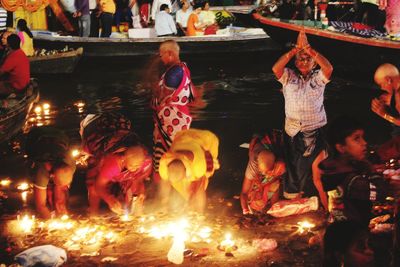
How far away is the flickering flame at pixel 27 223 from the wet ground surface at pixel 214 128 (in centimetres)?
13

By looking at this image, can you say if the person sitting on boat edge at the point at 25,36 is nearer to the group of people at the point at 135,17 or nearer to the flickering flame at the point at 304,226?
the group of people at the point at 135,17

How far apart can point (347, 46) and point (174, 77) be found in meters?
9.10

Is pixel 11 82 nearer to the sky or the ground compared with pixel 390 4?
nearer to the ground

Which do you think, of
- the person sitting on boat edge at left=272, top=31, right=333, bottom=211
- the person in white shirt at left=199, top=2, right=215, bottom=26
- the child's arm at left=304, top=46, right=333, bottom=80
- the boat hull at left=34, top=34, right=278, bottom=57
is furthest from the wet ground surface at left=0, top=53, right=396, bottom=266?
the person in white shirt at left=199, top=2, right=215, bottom=26

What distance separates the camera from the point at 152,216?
5953 mm

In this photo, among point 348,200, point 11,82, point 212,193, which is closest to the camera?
point 348,200

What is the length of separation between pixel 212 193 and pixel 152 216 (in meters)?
1.28

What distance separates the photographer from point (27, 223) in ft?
19.2

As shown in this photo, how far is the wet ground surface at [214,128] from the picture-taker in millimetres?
5141

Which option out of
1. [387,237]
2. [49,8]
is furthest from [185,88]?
[49,8]

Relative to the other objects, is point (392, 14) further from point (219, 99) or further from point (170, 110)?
point (170, 110)

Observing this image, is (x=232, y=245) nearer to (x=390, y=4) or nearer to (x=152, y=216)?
(x=152, y=216)

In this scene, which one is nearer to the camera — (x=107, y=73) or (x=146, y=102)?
(x=146, y=102)

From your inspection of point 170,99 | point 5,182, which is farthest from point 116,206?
point 5,182
